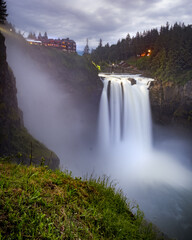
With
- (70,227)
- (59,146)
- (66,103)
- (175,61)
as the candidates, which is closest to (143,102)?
(175,61)

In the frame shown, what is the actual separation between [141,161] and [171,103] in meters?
15.6

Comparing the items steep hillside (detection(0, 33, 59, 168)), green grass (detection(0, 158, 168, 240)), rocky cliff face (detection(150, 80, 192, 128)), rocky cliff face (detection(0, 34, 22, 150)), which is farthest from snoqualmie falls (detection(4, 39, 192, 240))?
green grass (detection(0, 158, 168, 240))

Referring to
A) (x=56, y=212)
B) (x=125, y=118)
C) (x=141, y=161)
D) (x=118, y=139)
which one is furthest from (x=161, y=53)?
(x=56, y=212)

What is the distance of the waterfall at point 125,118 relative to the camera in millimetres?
32031

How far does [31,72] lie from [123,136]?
72.5 ft

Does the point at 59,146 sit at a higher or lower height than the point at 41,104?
lower

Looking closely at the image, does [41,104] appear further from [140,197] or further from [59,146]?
[140,197]

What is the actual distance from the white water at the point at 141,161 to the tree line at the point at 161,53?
318 inches

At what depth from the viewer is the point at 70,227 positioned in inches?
90.9

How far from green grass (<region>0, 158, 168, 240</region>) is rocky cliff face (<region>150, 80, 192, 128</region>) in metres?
33.6

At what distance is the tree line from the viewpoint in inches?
1435

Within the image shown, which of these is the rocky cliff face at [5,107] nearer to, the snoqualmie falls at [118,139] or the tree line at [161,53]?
the snoqualmie falls at [118,139]

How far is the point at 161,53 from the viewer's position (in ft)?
168

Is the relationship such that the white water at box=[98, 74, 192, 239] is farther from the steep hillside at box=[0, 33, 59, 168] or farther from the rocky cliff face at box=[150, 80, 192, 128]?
the steep hillside at box=[0, 33, 59, 168]
